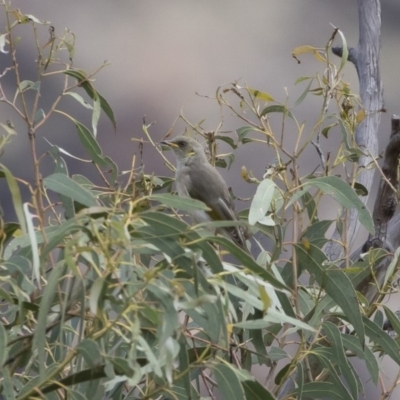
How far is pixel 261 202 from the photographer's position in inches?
66.9

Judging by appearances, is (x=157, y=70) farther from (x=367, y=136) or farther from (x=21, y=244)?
(x=21, y=244)

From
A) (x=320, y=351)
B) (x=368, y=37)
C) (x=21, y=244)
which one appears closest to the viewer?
(x=21, y=244)

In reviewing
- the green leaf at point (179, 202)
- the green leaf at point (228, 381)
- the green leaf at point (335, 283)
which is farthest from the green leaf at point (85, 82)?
the green leaf at point (228, 381)

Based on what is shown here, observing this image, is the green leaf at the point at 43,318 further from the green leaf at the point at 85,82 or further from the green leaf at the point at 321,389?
the green leaf at the point at 321,389

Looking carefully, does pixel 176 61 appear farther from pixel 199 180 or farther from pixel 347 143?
pixel 347 143

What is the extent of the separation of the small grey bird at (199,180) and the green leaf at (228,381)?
1.44m

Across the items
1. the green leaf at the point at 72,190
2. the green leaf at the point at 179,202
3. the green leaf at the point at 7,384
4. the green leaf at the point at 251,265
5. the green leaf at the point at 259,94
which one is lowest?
the green leaf at the point at 7,384

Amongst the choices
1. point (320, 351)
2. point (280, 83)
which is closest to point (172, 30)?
point (280, 83)

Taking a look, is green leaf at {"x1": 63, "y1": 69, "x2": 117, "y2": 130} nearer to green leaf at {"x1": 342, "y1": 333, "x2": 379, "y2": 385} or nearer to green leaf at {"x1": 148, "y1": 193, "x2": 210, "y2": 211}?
green leaf at {"x1": 148, "y1": 193, "x2": 210, "y2": 211}

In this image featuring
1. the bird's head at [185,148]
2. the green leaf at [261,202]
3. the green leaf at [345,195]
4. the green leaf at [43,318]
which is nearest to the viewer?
the green leaf at [43,318]

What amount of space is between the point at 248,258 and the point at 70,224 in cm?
28

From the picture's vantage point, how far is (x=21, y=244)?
150cm

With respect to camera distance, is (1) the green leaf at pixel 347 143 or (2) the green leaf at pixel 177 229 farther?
(1) the green leaf at pixel 347 143

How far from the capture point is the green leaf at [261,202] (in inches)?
65.4
